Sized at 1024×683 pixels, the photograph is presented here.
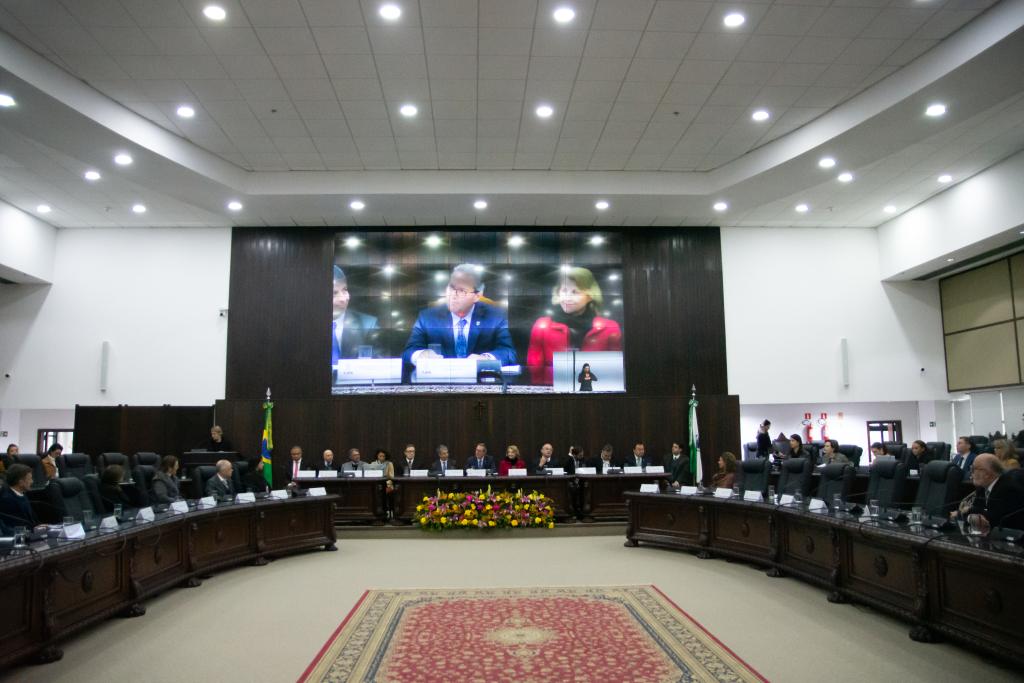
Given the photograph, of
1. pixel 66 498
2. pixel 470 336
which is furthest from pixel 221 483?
pixel 470 336

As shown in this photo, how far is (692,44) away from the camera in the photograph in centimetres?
787

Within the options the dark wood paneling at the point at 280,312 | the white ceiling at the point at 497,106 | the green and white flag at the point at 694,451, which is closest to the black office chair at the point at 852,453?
the green and white flag at the point at 694,451

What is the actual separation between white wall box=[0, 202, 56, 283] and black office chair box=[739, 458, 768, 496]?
1190 cm

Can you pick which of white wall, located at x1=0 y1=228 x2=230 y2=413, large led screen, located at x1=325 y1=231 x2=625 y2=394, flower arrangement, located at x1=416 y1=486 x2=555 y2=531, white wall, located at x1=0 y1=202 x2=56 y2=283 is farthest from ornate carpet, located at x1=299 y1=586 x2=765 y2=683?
white wall, located at x1=0 y1=202 x2=56 y2=283

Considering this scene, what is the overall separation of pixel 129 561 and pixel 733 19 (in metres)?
7.22

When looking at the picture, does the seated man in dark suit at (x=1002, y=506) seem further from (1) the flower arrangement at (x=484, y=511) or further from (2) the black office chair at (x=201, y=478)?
(2) the black office chair at (x=201, y=478)

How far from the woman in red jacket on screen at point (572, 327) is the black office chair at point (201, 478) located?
19.3ft

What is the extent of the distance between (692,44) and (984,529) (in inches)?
219

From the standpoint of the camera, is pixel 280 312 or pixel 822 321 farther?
pixel 822 321

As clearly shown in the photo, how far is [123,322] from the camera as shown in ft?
43.7

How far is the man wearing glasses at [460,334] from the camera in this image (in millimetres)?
12875

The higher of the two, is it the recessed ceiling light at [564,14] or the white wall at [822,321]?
the recessed ceiling light at [564,14]

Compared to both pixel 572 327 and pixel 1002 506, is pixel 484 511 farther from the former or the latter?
pixel 1002 506

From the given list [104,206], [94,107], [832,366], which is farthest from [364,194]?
[832,366]
